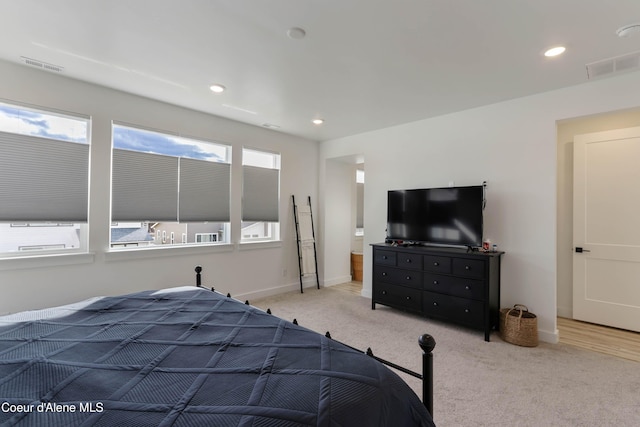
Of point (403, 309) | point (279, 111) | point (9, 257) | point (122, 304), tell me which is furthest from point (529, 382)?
point (9, 257)

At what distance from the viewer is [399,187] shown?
15.0ft

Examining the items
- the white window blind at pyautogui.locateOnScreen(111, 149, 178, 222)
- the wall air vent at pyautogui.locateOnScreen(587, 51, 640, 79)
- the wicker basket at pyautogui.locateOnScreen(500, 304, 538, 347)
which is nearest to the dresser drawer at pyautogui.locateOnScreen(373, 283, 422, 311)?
the wicker basket at pyautogui.locateOnScreen(500, 304, 538, 347)

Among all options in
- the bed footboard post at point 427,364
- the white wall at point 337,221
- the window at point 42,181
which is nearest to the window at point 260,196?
the white wall at point 337,221

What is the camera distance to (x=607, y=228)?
11.8 ft

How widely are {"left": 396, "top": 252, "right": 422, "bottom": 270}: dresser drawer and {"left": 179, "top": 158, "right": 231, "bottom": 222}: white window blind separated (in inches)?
99.4

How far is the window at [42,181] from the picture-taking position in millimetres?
2811

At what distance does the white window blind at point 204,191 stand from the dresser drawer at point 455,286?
9.59ft

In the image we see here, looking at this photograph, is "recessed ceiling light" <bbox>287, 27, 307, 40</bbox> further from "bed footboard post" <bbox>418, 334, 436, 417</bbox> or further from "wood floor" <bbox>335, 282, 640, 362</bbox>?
"wood floor" <bbox>335, 282, 640, 362</bbox>

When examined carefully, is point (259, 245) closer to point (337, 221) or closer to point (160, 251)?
point (160, 251)

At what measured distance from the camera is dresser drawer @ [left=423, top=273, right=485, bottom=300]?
3.30m

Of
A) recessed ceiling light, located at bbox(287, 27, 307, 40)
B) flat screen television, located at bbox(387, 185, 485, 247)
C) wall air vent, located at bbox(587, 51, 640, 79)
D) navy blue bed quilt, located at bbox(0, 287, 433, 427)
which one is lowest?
navy blue bed quilt, located at bbox(0, 287, 433, 427)

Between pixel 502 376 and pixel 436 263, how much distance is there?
54.2 inches

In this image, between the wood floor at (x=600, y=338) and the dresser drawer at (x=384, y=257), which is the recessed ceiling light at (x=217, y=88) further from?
the wood floor at (x=600, y=338)

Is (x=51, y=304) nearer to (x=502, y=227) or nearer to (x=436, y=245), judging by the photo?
(x=436, y=245)
